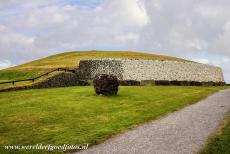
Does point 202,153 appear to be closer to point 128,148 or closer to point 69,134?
point 128,148

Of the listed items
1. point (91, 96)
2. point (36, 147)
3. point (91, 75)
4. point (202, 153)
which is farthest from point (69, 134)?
point (91, 75)

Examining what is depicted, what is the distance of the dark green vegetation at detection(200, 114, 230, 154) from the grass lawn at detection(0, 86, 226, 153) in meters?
4.91

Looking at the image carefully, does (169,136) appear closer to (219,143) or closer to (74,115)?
(219,143)

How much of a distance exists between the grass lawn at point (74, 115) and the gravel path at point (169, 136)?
3.50 ft

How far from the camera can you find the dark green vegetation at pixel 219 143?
16969mm

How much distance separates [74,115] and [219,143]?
11.3 m

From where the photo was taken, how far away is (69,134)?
2127 centimetres

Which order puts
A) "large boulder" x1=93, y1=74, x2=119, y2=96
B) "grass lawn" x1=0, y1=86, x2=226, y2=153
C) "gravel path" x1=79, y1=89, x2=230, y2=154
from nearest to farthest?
"gravel path" x1=79, y1=89, x2=230, y2=154, "grass lawn" x1=0, y1=86, x2=226, y2=153, "large boulder" x1=93, y1=74, x2=119, y2=96

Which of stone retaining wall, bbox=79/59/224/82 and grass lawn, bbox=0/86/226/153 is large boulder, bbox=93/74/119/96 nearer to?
grass lawn, bbox=0/86/226/153

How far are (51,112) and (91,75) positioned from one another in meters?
28.0

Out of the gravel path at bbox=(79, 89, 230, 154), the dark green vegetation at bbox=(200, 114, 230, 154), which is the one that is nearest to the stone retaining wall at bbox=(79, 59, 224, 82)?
the gravel path at bbox=(79, 89, 230, 154)

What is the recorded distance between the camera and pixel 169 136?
64.7 feet

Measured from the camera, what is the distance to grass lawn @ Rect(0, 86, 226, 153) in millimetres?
20875

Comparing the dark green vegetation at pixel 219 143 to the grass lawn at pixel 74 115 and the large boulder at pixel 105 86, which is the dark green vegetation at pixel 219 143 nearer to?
the grass lawn at pixel 74 115
